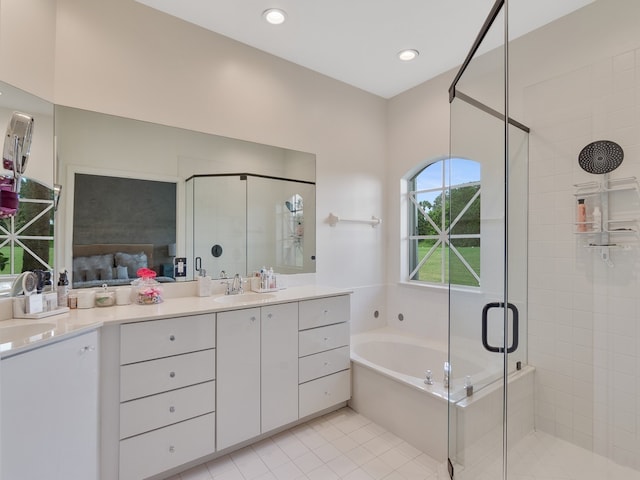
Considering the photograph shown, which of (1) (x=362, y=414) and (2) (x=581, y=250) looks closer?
(2) (x=581, y=250)

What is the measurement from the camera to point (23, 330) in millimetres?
1429

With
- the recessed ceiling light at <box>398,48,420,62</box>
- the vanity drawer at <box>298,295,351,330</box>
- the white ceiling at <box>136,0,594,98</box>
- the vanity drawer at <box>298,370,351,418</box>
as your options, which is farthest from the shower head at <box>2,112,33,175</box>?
the recessed ceiling light at <box>398,48,420,62</box>

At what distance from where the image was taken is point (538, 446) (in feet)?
5.97

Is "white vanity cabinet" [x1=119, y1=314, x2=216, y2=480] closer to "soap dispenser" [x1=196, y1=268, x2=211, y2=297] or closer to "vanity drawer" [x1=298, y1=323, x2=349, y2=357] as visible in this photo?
"soap dispenser" [x1=196, y1=268, x2=211, y2=297]

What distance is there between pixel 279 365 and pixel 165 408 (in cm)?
70

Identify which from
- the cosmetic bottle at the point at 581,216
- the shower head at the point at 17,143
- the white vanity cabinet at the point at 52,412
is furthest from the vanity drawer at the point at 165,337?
the cosmetic bottle at the point at 581,216

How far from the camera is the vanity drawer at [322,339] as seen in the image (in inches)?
85.4

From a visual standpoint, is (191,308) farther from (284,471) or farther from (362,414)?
(362,414)

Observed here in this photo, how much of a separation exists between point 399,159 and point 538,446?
8.49 feet

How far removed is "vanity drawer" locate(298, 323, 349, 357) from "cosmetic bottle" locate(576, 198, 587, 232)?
1696mm

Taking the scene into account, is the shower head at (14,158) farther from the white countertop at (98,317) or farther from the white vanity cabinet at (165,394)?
the white vanity cabinet at (165,394)

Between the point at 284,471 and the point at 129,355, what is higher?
the point at 129,355

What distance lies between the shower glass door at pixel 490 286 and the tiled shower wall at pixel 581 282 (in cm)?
14

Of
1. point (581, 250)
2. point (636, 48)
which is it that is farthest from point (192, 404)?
point (636, 48)
